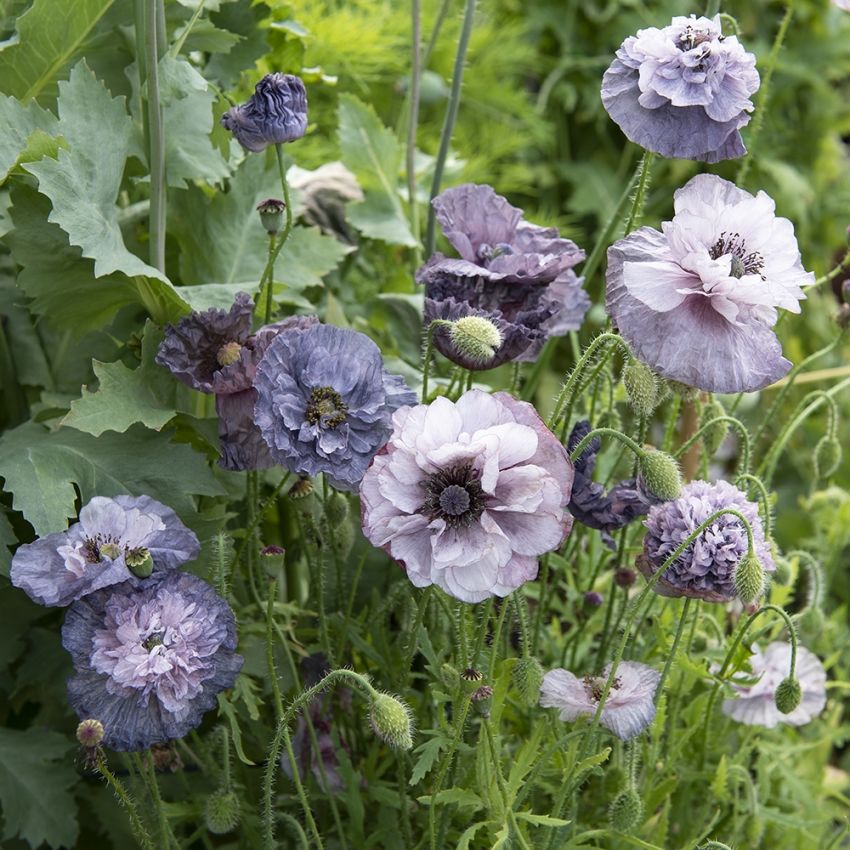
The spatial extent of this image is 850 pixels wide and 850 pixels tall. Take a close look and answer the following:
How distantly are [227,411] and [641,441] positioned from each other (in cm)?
29

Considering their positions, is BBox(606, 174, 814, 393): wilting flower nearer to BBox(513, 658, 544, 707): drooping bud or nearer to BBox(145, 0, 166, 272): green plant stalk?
BBox(513, 658, 544, 707): drooping bud

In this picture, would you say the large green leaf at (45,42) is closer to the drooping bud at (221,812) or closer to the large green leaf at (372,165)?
the large green leaf at (372,165)

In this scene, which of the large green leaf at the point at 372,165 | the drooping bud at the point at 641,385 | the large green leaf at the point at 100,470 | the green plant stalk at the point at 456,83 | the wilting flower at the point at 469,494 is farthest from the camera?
the large green leaf at the point at 372,165

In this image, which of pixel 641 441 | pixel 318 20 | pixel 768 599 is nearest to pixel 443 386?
pixel 641 441

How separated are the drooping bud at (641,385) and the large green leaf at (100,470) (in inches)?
12.4

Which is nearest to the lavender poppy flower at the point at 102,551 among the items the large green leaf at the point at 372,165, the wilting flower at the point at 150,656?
the wilting flower at the point at 150,656

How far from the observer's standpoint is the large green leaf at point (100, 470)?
875 millimetres

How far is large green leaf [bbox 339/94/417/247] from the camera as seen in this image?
Answer: 1211mm

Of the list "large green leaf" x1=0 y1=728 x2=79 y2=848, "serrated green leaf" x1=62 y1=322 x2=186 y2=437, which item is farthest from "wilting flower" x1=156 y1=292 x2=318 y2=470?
"large green leaf" x1=0 y1=728 x2=79 y2=848

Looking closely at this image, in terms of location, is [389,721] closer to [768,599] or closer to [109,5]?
[768,599]

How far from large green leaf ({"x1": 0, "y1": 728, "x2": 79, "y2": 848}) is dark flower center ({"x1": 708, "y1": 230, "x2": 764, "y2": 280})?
0.66 m

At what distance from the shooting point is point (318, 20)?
5.34 feet

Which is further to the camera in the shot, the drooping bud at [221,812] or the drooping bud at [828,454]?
the drooping bud at [828,454]

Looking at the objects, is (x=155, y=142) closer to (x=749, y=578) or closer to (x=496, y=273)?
(x=496, y=273)
